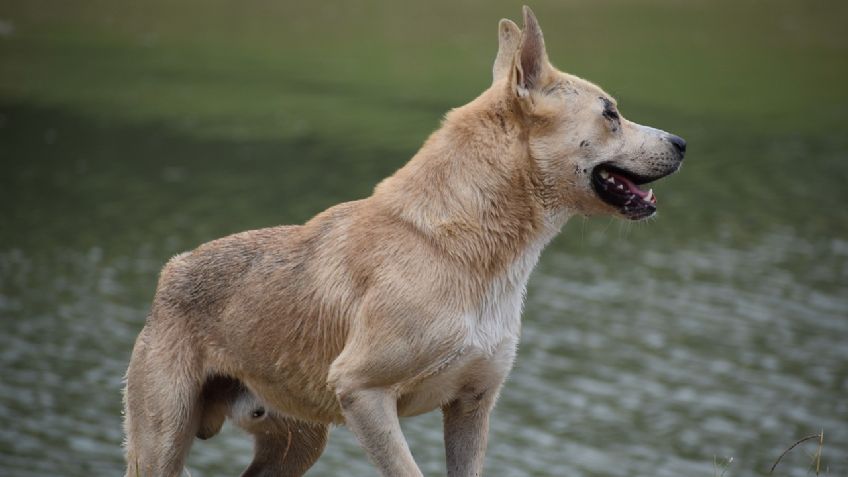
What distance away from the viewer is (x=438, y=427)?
2084 cm

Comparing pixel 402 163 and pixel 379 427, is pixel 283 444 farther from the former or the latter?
pixel 402 163

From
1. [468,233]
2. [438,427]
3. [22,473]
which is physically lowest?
[22,473]

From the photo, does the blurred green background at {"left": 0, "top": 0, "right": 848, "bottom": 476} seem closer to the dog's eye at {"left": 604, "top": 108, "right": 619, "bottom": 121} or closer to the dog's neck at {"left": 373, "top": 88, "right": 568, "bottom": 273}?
the dog's eye at {"left": 604, "top": 108, "right": 619, "bottom": 121}

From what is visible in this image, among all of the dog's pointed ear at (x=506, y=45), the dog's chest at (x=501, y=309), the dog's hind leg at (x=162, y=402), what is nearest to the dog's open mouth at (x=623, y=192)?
the dog's chest at (x=501, y=309)

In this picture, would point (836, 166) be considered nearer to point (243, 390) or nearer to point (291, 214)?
point (291, 214)

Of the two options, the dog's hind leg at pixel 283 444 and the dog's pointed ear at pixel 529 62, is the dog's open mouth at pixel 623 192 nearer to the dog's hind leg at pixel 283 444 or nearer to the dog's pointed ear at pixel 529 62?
the dog's pointed ear at pixel 529 62

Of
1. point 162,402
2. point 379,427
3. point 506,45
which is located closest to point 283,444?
point 162,402

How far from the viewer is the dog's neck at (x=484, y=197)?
658 centimetres

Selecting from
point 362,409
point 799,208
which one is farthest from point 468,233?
point 799,208

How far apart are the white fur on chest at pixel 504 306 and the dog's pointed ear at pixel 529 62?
0.67 meters

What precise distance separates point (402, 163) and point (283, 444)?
2432 cm

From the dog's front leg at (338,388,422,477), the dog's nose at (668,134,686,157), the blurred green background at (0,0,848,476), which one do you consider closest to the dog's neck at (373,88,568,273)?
the dog's nose at (668,134,686,157)

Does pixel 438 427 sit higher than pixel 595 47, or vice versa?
pixel 595 47

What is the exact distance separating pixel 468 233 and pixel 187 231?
21.0 m
